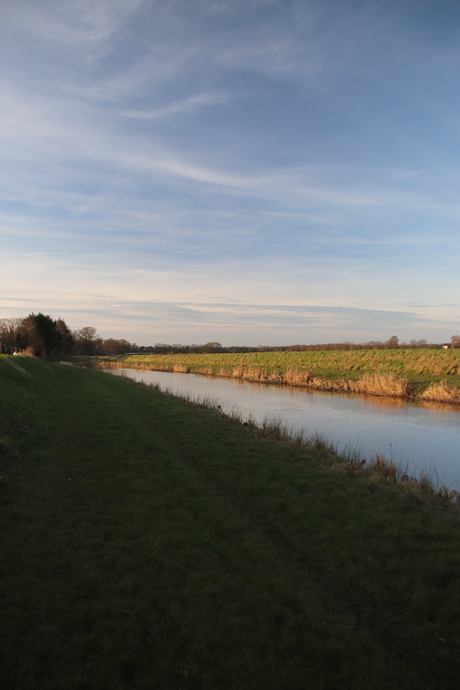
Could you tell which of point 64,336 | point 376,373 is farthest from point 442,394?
point 64,336

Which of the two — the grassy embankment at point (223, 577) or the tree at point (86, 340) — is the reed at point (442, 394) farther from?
the tree at point (86, 340)

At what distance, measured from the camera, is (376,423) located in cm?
1758

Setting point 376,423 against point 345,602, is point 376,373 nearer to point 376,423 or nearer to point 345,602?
point 376,423

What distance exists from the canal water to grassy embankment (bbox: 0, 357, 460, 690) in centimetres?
456

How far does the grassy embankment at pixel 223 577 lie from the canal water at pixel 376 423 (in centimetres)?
456

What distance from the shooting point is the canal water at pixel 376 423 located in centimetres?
1199

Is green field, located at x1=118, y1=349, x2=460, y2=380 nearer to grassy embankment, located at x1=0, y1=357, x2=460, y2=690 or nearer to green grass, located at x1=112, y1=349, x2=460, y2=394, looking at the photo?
green grass, located at x1=112, y1=349, x2=460, y2=394

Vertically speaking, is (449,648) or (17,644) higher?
(449,648)

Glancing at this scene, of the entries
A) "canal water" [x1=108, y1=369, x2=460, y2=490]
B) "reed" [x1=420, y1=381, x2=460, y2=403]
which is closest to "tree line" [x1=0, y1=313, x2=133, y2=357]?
"canal water" [x1=108, y1=369, x2=460, y2=490]

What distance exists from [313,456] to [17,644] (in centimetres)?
713

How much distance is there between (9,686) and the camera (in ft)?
10.0

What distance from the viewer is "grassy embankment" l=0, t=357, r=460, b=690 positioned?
325 cm

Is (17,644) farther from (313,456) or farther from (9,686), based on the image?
(313,456)

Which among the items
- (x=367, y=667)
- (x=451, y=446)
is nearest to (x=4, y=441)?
(x=367, y=667)
